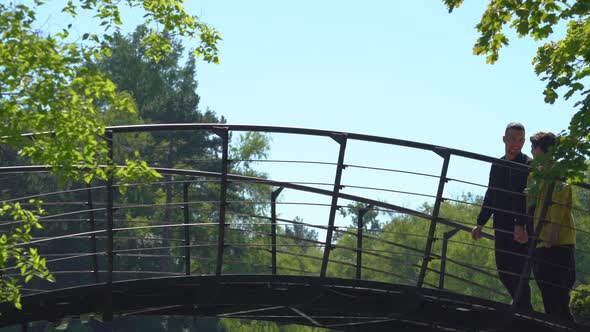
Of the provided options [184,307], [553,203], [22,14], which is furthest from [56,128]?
[553,203]

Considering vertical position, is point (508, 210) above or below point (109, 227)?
above

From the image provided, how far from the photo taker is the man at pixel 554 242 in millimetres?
9977

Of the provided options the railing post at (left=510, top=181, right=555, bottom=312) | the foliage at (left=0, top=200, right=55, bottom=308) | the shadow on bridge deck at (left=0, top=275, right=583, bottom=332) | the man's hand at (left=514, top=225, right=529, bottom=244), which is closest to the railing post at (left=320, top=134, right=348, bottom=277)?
the shadow on bridge deck at (left=0, top=275, right=583, bottom=332)

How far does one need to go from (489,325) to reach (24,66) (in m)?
5.29

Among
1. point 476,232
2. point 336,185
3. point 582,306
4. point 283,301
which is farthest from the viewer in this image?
point 283,301

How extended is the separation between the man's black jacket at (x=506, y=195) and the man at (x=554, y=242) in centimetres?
18

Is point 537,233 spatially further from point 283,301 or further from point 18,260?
point 18,260

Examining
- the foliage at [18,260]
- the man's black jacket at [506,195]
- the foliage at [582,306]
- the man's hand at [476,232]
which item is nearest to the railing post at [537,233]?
the man's black jacket at [506,195]

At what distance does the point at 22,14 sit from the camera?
10.7 m

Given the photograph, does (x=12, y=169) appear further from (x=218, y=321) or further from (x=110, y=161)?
(x=218, y=321)

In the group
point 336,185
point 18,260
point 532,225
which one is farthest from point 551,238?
point 18,260

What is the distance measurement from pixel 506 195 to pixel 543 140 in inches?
24.8

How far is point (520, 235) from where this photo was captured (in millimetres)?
10016

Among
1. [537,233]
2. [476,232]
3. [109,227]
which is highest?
[537,233]
